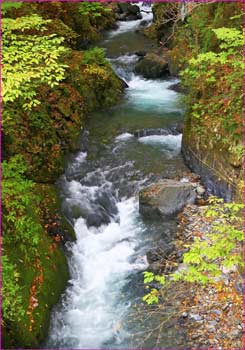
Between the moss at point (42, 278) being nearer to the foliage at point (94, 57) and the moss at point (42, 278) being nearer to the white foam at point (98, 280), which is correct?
the white foam at point (98, 280)

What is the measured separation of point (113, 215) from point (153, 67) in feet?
33.1

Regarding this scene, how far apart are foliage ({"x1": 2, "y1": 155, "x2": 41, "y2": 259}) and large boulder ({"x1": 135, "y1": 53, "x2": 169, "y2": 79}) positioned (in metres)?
12.3

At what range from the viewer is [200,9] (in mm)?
12586

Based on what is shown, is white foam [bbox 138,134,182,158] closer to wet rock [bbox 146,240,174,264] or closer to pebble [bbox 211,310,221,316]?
wet rock [bbox 146,240,174,264]

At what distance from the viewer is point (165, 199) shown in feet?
34.4

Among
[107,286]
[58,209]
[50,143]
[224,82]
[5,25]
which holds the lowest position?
[107,286]

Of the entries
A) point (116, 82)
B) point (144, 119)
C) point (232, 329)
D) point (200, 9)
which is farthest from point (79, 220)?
point (116, 82)

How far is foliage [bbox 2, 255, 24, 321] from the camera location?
21.4 feet

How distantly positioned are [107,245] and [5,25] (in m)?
5.41

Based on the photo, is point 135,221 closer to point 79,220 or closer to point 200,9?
point 79,220

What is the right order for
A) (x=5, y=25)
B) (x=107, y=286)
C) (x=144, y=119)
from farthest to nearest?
(x=144, y=119) → (x=107, y=286) → (x=5, y=25)

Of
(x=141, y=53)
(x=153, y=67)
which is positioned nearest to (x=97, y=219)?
(x=153, y=67)

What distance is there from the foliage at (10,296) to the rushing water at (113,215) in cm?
108

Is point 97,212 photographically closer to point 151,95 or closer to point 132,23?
point 151,95
